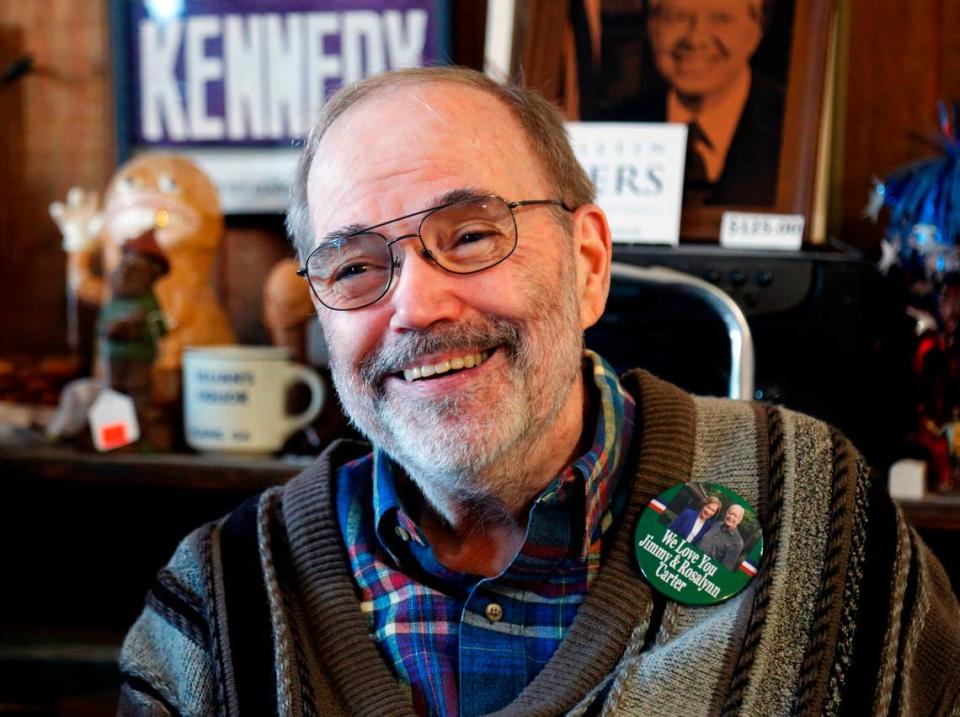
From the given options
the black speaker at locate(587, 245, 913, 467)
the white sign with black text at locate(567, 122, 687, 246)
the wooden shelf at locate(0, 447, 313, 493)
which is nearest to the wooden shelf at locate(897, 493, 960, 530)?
the black speaker at locate(587, 245, 913, 467)

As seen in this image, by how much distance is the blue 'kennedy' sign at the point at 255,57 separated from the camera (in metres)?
1.69

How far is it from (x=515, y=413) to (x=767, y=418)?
0.26 meters

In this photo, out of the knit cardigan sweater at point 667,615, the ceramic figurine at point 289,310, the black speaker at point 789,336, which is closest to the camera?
the knit cardigan sweater at point 667,615

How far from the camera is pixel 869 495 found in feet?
2.89

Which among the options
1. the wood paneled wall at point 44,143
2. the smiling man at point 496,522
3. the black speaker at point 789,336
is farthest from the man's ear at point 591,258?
the wood paneled wall at point 44,143

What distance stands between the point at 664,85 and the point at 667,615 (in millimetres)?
887

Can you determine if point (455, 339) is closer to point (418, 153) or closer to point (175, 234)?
point (418, 153)

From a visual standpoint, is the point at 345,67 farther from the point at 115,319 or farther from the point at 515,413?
the point at 515,413

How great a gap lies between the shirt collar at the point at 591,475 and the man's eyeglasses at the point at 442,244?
0.59 feet

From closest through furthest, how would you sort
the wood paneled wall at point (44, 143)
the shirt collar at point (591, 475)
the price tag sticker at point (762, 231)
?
the shirt collar at point (591, 475)
the price tag sticker at point (762, 231)
the wood paneled wall at point (44, 143)

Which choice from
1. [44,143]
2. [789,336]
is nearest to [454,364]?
[789,336]

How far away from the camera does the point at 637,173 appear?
144cm

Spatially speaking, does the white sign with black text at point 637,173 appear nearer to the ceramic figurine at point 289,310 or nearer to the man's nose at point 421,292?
the ceramic figurine at point 289,310

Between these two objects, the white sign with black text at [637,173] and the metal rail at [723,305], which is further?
the white sign with black text at [637,173]
